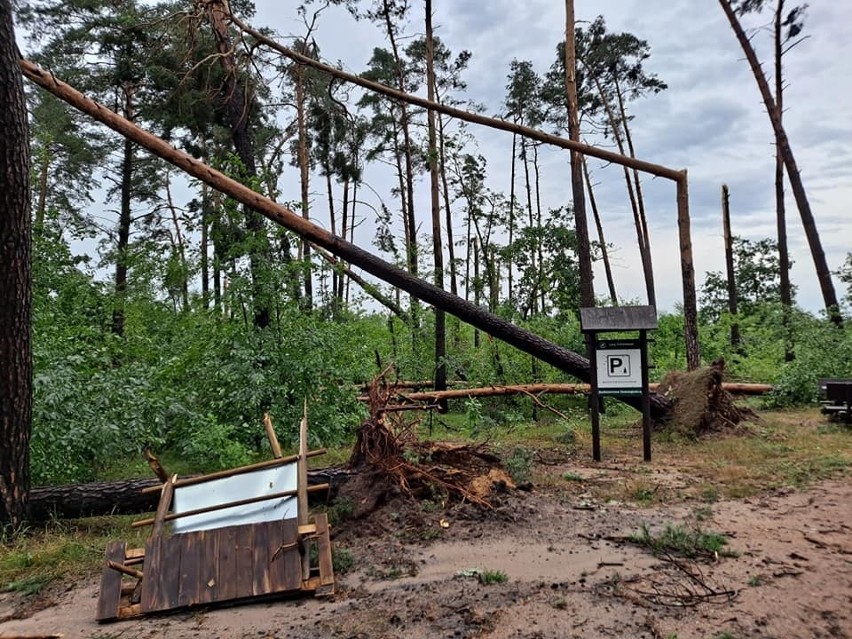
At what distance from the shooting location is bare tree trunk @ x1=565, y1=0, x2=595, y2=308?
12211 mm

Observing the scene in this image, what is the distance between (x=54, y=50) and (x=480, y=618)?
17215 mm

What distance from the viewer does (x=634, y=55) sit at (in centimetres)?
2067

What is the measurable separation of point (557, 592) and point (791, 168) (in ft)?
46.0

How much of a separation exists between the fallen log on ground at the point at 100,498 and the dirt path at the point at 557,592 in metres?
1.07

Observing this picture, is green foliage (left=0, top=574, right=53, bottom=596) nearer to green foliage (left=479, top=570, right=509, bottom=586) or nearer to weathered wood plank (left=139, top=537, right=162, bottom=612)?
weathered wood plank (left=139, top=537, right=162, bottom=612)

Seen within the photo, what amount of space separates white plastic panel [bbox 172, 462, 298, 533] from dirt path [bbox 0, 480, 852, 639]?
731mm

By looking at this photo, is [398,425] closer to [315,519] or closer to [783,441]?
[315,519]

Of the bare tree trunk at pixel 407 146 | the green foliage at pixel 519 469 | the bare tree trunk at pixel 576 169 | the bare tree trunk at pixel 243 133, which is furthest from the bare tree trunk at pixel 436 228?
the green foliage at pixel 519 469

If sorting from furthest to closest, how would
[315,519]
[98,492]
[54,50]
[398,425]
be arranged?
1. [54,50]
2. [398,425]
3. [98,492]
4. [315,519]

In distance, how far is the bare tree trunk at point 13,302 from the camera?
512 centimetres

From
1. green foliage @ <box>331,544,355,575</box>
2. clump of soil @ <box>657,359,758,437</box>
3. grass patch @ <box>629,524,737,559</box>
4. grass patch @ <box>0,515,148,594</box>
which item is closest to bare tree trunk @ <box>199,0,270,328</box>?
grass patch @ <box>0,515,148,594</box>

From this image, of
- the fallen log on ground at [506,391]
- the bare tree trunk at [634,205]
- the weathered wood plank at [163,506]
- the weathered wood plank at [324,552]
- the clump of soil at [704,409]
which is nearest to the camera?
the weathered wood plank at [324,552]

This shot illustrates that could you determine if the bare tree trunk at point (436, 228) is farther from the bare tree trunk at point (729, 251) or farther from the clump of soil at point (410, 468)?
the bare tree trunk at point (729, 251)

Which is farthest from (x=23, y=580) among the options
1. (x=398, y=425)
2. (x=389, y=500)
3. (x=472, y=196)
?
(x=472, y=196)
